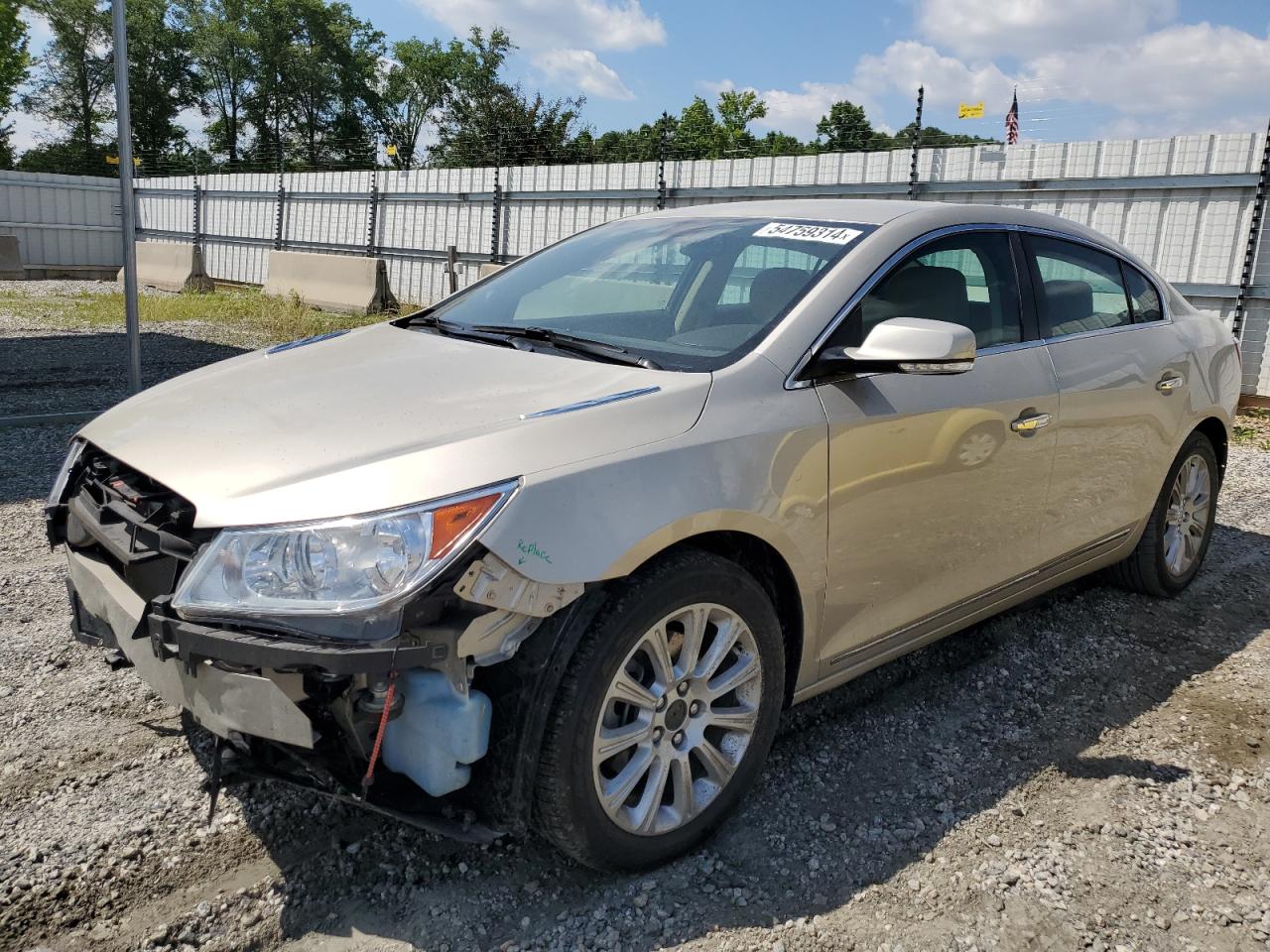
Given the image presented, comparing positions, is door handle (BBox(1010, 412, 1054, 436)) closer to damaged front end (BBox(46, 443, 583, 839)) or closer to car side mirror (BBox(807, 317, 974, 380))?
car side mirror (BBox(807, 317, 974, 380))

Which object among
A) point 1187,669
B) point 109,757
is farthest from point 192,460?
point 1187,669

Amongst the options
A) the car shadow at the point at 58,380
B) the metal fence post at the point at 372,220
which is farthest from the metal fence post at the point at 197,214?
the car shadow at the point at 58,380

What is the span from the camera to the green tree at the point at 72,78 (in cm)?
5084

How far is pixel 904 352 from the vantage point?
8.80ft

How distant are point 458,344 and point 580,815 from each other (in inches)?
59.7

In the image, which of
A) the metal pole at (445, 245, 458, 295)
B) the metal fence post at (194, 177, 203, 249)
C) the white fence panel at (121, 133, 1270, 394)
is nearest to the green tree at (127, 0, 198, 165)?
the metal fence post at (194, 177, 203, 249)

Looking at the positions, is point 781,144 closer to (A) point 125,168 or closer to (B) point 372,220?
(B) point 372,220

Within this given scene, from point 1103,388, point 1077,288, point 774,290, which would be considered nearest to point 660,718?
point 774,290

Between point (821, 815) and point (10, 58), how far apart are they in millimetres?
50712

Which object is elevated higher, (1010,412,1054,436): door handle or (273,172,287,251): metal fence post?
(273,172,287,251): metal fence post

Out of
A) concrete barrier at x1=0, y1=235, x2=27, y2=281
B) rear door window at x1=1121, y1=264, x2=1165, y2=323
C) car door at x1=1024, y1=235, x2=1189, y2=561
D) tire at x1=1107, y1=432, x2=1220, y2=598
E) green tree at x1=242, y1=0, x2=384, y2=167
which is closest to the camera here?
car door at x1=1024, y1=235, x2=1189, y2=561

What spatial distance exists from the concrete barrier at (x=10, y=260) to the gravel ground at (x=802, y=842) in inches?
955

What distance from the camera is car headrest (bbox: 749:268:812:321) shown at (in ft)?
9.55

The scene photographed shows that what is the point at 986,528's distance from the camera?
130 inches
